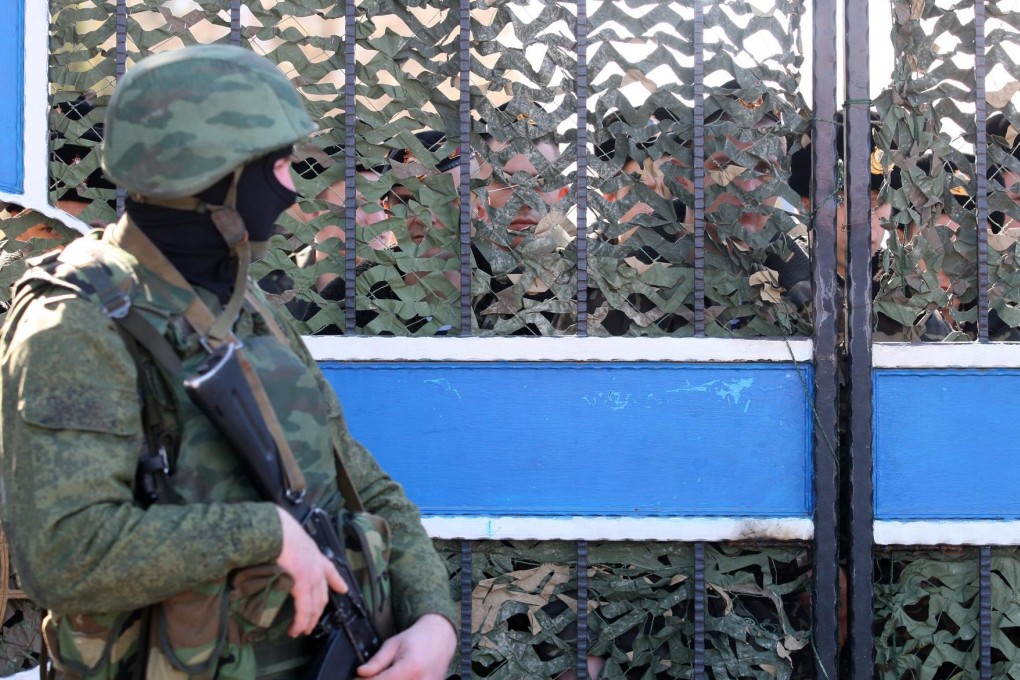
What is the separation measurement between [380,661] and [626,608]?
129cm

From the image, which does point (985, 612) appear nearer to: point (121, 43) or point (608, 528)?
point (608, 528)

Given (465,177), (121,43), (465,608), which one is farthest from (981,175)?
(121,43)

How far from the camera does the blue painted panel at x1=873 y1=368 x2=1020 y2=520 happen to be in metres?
2.75

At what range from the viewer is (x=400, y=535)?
193cm

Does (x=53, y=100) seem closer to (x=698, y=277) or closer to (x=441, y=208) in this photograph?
(x=441, y=208)

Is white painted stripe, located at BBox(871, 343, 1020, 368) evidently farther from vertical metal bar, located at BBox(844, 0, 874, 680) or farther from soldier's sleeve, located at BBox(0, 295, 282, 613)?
soldier's sleeve, located at BBox(0, 295, 282, 613)

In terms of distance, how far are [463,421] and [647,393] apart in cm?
50

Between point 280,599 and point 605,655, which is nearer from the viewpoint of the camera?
point 280,599

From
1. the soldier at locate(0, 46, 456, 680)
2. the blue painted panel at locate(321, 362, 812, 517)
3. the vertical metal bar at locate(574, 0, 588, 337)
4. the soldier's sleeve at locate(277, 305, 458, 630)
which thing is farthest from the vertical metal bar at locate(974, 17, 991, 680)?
the soldier at locate(0, 46, 456, 680)

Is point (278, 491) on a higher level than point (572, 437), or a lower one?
higher

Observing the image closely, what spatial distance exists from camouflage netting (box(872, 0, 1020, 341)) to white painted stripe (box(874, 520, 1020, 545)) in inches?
19.8

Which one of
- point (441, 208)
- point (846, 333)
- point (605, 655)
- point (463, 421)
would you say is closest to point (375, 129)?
point (441, 208)

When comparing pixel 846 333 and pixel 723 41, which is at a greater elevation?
pixel 723 41

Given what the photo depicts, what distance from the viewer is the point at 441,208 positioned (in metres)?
2.80
